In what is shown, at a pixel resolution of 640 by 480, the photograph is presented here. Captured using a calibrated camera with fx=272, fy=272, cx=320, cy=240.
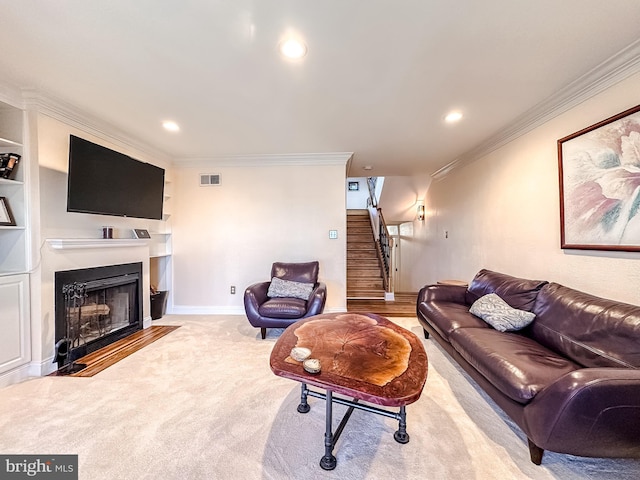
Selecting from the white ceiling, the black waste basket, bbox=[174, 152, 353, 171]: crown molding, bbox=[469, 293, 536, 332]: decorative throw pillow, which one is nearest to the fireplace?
the black waste basket

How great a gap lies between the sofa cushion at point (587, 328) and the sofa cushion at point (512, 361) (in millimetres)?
104

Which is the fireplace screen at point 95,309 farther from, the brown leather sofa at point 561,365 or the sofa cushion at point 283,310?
the brown leather sofa at point 561,365

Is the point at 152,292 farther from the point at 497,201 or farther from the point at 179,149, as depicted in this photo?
the point at 497,201

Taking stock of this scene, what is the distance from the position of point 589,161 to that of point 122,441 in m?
3.83

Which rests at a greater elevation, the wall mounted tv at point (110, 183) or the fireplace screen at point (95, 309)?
the wall mounted tv at point (110, 183)

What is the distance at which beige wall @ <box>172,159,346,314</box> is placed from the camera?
425 centimetres

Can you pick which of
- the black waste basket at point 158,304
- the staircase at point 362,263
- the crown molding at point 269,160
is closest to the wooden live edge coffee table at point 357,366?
the crown molding at point 269,160

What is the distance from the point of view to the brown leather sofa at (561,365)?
1246 mm

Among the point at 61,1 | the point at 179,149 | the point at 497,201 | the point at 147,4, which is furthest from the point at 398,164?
the point at 61,1

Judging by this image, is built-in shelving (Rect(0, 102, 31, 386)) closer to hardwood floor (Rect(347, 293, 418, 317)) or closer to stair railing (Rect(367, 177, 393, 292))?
hardwood floor (Rect(347, 293, 418, 317))

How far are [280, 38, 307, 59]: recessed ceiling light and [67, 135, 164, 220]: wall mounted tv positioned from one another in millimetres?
2139

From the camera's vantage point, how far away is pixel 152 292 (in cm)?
408

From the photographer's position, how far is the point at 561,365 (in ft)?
5.53

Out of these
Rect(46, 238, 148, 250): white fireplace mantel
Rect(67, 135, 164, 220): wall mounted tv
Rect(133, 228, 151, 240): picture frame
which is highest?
Rect(67, 135, 164, 220): wall mounted tv
